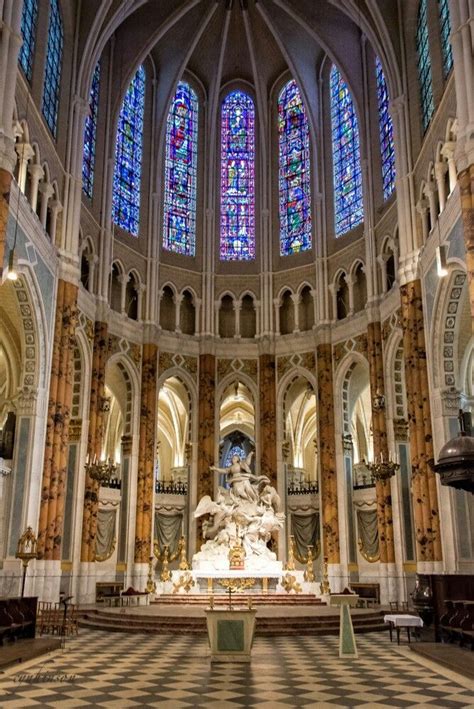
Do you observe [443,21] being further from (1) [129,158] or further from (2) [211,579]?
(2) [211,579]

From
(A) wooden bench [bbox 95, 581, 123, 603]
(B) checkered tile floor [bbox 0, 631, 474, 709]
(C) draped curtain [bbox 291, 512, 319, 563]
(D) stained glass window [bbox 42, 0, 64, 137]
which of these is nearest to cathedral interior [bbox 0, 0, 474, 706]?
(C) draped curtain [bbox 291, 512, 319, 563]

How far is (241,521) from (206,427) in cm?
573

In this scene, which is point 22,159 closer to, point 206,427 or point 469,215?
point 469,215

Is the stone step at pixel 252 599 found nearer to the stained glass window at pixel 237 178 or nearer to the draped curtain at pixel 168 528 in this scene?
the draped curtain at pixel 168 528

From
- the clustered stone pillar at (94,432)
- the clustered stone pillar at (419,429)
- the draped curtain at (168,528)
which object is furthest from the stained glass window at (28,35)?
the draped curtain at (168,528)

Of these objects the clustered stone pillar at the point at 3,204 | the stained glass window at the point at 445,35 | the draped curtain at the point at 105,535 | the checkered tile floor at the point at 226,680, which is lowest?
the checkered tile floor at the point at 226,680

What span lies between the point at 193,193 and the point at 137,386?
34.6ft

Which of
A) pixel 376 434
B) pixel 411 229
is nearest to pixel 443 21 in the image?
pixel 411 229

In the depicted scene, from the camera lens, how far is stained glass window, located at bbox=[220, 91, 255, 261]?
34062mm

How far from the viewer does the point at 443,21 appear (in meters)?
23.0

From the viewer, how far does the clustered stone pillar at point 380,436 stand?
84.0ft

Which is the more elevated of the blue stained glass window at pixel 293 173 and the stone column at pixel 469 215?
the blue stained glass window at pixel 293 173

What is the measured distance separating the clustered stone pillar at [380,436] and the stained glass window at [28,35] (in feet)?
50.9

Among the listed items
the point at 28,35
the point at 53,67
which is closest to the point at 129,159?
the point at 53,67
